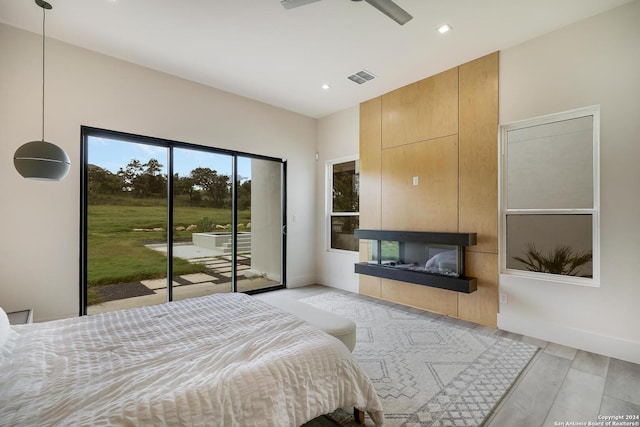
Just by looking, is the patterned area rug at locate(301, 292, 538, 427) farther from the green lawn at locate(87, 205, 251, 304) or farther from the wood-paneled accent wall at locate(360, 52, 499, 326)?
the green lawn at locate(87, 205, 251, 304)

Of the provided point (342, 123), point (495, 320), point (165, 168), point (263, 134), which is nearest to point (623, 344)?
point (495, 320)

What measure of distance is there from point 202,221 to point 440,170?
345cm

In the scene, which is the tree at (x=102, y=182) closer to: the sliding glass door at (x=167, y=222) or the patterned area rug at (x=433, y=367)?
the sliding glass door at (x=167, y=222)

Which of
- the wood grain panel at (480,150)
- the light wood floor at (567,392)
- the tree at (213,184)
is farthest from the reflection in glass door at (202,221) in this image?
the wood grain panel at (480,150)

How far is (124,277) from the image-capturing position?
12.1 feet

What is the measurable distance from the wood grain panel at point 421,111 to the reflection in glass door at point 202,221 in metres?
2.62

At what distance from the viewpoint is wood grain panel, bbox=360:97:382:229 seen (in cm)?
459

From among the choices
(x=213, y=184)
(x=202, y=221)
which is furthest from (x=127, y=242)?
(x=213, y=184)

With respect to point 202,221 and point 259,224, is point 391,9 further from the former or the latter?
point 259,224

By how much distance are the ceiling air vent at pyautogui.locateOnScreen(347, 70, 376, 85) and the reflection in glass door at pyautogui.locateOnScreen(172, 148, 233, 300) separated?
2.25 metres

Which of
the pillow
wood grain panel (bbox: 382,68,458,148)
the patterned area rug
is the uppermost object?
wood grain panel (bbox: 382,68,458,148)

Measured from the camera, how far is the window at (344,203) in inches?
201

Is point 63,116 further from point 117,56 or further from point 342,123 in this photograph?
point 342,123

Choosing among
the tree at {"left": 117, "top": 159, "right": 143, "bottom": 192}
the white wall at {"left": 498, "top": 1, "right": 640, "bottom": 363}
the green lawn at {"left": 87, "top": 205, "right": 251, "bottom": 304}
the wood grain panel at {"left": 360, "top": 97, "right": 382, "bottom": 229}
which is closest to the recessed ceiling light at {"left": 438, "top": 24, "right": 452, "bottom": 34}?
the white wall at {"left": 498, "top": 1, "right": 640, "bottom": 363}
